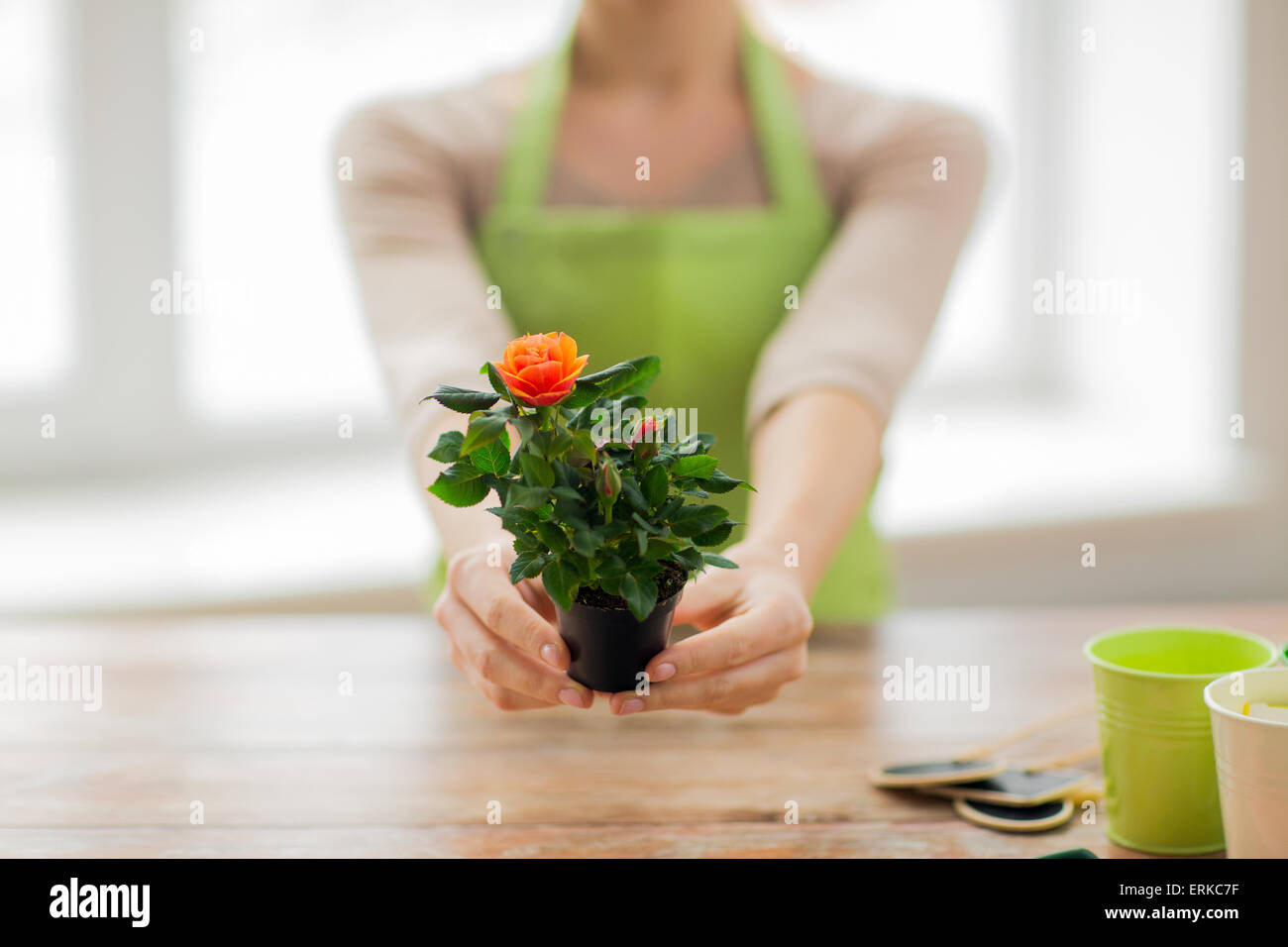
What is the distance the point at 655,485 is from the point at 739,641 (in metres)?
0.17

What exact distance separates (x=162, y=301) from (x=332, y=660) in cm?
133

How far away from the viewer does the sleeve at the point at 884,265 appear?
1.23 meters

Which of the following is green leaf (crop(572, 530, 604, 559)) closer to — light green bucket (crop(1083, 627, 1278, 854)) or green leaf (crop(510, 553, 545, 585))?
green leaf (crop(510, 553, 545, 585))

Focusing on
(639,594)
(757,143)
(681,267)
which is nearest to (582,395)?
(639,594)

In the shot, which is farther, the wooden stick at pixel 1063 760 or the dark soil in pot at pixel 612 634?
the wooden stick at pixel 1063 760

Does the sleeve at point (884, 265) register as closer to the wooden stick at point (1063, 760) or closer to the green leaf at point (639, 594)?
the wooden stick at point (1063, 760)

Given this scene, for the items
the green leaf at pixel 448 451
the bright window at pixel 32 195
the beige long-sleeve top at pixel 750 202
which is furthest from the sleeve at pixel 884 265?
the bright window at pixel 32 195

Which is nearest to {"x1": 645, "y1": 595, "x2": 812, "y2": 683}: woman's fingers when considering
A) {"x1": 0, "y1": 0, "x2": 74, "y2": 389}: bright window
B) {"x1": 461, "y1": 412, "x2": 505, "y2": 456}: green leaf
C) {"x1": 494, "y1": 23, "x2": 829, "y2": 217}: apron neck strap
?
{"x1": 461, "y1": 412, "x2": 505, "y2": 456}: green leaf

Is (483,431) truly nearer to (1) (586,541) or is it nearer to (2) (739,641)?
(1) (586,541)

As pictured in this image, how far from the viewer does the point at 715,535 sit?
76 centimetres

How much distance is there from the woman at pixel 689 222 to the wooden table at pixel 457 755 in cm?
24

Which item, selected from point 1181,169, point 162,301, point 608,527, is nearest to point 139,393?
point 162,301

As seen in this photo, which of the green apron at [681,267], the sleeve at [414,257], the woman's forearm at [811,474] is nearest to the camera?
the woman's forearm at [811,474]

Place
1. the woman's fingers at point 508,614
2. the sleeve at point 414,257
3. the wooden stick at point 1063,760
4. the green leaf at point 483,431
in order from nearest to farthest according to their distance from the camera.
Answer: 1. the green leaf at point 483,431
2. the woman's fingers at point 508,614
3. the wooden stick at point 1063,760
4. the sleeve at point 414,257
